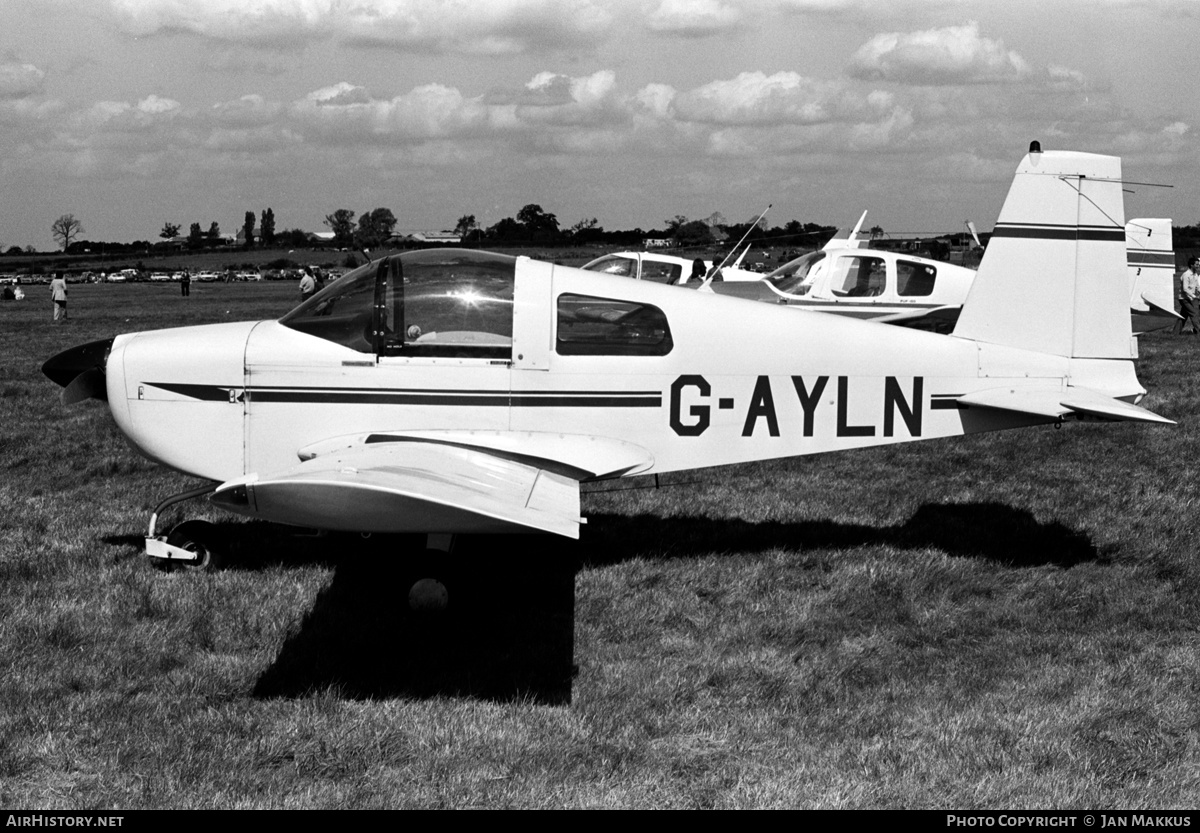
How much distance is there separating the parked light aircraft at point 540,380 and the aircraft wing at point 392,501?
2.22 ft

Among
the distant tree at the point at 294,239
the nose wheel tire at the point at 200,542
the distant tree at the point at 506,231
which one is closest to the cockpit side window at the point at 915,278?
the nose wheel tire at the point at 200,542

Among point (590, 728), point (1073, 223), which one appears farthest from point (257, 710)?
point (1073, 223)

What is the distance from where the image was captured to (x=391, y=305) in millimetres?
6496

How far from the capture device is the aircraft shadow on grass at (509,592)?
5.30 metres

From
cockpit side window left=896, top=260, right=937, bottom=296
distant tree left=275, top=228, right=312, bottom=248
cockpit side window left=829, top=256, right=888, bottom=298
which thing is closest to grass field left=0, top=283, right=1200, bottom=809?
cockpit side window left=829, top=256, right=888, bottom=298

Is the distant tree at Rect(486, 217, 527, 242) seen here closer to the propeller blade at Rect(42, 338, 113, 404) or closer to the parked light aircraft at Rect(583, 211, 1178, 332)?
the parked light aircraft at Rect(583, 211, 1178, 332)

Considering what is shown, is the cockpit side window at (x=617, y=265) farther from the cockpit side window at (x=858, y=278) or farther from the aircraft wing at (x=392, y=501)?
the aircraft wing at (x=392, y=501)

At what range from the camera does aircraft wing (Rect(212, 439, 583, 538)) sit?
4805 mm

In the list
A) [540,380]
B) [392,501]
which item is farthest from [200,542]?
[392,501]

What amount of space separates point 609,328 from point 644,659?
1978 millimetres

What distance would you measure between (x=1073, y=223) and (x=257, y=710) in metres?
5.42

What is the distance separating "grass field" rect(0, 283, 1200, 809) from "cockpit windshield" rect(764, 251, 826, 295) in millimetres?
8813

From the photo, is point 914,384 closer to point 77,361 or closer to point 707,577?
point 707,577

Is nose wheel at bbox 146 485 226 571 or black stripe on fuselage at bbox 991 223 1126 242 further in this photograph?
black stripe on fuselage at bbox 991 223 1126 242
